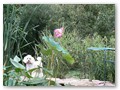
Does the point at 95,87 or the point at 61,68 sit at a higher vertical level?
the point at 61,68

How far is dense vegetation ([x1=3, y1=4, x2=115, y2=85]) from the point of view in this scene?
3818 mm

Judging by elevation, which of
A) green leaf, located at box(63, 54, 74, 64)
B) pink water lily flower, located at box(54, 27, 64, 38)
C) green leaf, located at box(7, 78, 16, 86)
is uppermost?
pink water lily flower, located at box(54, 27, 64, 38)

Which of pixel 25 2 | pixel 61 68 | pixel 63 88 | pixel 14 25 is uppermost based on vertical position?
pixel 25 2

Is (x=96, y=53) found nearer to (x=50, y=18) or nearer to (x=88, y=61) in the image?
(x=88, y=61)

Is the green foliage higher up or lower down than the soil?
higher up

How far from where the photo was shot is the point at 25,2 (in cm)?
387

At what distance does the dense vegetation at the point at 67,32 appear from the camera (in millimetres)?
3818

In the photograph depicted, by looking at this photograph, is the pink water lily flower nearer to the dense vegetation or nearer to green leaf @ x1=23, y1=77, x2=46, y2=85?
the dense vegetation

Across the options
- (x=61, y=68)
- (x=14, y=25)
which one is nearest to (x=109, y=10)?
(x=61, y=68)

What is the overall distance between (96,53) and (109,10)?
55 cm

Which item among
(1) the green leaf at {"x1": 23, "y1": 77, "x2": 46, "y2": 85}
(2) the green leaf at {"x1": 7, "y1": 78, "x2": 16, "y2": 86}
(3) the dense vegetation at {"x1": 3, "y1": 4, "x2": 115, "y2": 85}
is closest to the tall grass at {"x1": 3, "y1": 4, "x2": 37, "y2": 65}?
(3) the dense vegetation at {"x1": 3, "y1": 4, "x2": 115, "y2": 85}

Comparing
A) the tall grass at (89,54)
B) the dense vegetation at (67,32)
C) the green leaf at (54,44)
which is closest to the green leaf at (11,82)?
the dense vegetation at (67,32)

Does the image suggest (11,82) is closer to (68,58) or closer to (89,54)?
(68,58)

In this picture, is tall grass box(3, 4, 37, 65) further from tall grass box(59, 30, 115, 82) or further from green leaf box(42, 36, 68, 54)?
tall grass box(59, 30, 115, 82)
